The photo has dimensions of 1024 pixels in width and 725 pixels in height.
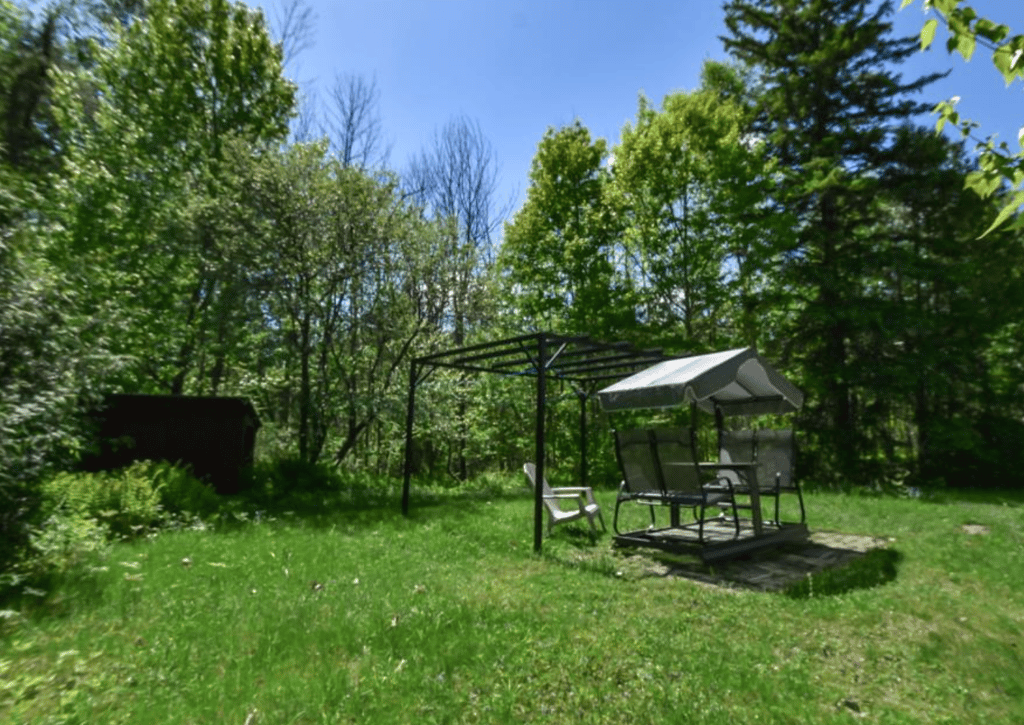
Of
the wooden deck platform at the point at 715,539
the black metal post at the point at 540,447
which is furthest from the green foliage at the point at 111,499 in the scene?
the wooden deck platform at the point at 715,539

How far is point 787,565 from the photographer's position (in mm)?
6480

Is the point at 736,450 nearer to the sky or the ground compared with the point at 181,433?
nearer to the ground

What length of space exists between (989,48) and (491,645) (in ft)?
12.7

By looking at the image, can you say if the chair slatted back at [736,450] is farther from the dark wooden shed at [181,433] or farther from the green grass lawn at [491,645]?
the dark wooden shed at [181,433]

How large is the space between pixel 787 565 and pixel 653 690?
4.14m

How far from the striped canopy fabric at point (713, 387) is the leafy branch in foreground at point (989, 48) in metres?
4.87

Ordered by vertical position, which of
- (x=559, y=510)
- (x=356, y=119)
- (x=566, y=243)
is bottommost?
(x=559, y=510)

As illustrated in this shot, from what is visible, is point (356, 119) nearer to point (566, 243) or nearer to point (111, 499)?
point (566, 243)

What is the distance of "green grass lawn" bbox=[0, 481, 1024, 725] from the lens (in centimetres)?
295

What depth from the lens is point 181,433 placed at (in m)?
11.8

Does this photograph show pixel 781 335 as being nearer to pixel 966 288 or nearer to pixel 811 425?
pixel 811 425

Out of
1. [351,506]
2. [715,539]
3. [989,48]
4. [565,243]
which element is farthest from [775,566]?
[565,243]

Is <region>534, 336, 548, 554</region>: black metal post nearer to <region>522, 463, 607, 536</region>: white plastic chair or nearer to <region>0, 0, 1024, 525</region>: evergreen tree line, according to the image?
<region>522, 463, 607, 536</region>: white plastic chair

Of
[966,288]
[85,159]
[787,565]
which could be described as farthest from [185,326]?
[966,288]
